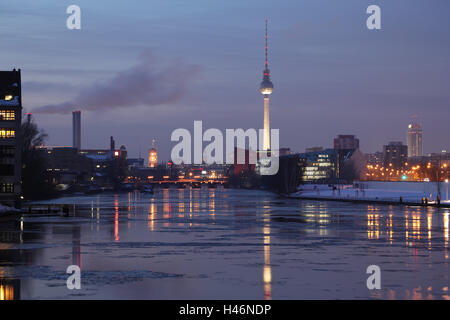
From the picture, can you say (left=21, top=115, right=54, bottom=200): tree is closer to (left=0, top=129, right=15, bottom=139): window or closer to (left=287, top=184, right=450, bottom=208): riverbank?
(left=0, top=129, right=15, bottom=139): window

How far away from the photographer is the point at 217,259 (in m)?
31.9

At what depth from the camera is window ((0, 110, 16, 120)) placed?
336 feet

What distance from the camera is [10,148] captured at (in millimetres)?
101625

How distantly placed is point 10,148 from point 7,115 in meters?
5.16

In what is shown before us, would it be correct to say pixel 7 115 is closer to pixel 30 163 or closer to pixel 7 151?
pixel 7 151

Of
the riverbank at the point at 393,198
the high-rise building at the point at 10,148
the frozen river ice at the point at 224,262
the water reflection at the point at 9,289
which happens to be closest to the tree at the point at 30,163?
the high-rise building at the point at 10,148

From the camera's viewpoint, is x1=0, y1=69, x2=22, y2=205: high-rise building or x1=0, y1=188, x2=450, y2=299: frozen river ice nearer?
x1=0, y1=188, x2=450, y2=299: frozen river ice

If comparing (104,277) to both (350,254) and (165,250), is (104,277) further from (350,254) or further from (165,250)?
(350,254)

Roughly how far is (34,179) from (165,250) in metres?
100

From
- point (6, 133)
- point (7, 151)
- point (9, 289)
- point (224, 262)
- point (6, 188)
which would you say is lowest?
point (224, 262)

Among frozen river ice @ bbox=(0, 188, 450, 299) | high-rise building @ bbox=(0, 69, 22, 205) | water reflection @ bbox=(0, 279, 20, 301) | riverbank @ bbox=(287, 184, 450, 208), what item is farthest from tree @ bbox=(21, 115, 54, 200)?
water reflection @ bbox=(0, 279, 20, 301)

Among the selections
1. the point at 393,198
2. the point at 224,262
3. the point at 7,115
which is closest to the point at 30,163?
the point at 7,115

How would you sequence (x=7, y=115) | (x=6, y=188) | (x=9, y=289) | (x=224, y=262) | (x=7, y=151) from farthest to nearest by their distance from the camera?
(x=7, y=115)
(x=7, y=151)
(x=6, y=188)
(x=224, y=262)
(x=9, y=289)

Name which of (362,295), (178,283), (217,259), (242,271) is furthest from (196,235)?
(362,295)
